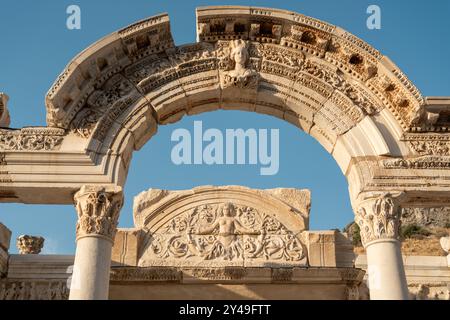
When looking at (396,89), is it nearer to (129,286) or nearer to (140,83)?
(140,83)

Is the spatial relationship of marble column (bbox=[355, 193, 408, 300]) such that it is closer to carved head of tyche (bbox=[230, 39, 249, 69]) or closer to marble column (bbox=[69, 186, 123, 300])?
carved head of tyche (bbox=[230, 39, 249, 69])

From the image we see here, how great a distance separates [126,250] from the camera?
521 inches

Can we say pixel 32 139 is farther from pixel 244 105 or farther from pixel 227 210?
pixel 227 210

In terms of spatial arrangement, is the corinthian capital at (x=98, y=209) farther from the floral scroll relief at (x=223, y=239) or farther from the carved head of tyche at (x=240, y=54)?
the floral scroll relief at (x=223, y=239)

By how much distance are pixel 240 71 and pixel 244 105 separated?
692 mm

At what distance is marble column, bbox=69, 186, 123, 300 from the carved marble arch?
349mm

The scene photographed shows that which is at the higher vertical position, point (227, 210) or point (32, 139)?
point (227, 210)

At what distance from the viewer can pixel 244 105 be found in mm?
10953

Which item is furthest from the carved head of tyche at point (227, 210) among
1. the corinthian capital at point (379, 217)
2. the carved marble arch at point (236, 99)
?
the corinthian capital at point (379, 217)

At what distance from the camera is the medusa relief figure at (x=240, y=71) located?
10477 mm

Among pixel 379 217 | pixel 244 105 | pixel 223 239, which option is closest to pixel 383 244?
pixel 379 217

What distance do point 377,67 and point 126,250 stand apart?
663 centimetres
